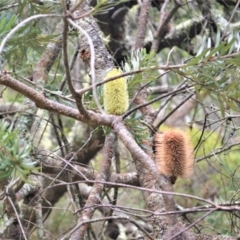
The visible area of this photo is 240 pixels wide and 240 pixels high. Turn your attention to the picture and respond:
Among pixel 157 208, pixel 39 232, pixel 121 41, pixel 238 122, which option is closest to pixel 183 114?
pixel 121 41

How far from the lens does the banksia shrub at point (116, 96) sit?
590 millimetres

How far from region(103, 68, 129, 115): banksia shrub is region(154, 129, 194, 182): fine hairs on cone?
7 cm

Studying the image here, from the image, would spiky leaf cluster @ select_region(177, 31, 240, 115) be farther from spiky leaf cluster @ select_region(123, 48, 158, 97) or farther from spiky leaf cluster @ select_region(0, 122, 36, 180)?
spiky leaf cluster @ select_region(0, 122, 36, 180)

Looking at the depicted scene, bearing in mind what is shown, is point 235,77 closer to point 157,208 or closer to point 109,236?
point 157,208

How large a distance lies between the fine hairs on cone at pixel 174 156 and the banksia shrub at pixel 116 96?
7cm

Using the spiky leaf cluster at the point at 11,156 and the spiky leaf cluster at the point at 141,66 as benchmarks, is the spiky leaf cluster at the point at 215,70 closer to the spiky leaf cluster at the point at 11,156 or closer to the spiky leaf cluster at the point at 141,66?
the spiky leaf cluster at the point at 141,66

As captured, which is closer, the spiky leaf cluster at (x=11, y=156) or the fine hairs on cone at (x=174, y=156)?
the spiky leaf cluster at (x=11, y=156)

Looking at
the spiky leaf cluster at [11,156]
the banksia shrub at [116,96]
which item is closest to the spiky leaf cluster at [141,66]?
the banksia shrub at [116,96]

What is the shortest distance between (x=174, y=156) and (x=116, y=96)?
103 mm

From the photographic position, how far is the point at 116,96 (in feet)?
1.96

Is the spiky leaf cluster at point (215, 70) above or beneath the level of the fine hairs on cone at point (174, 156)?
above

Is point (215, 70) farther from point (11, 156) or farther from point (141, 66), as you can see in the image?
point (11, 156)

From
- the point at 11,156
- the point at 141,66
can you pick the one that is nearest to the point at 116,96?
the point at 141,66

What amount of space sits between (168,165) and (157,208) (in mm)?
141
